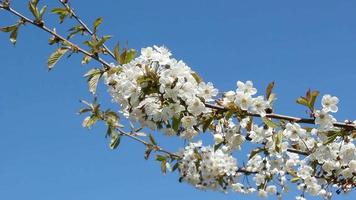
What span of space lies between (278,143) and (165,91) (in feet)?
3.06

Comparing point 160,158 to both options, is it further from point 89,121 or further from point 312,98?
point 312,98

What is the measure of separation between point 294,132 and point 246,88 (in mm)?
581

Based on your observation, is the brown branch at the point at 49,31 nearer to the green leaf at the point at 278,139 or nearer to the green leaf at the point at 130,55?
the green leaf at the point at 130,55

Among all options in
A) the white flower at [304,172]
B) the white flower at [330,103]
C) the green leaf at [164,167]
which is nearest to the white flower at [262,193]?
the white flower at [304,172]

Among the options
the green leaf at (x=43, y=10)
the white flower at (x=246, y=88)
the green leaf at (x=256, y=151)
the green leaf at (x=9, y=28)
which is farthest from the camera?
the green leaf at (x=9, y=28)

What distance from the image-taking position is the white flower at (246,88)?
354cm

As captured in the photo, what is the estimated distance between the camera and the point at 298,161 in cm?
569

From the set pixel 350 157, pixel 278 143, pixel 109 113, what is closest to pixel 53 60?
pixel 109 113

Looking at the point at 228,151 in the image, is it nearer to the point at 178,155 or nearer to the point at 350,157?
the point at 350,157

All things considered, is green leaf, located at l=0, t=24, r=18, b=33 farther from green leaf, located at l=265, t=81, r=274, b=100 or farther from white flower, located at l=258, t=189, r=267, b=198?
white flower, located at l=258, t=189, r=267, b=198

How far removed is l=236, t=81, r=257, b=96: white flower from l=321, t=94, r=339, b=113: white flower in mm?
447

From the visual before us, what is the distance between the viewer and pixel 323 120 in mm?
3412

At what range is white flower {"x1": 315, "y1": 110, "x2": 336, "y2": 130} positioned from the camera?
134 inches

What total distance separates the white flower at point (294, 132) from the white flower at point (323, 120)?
15.3 inches
